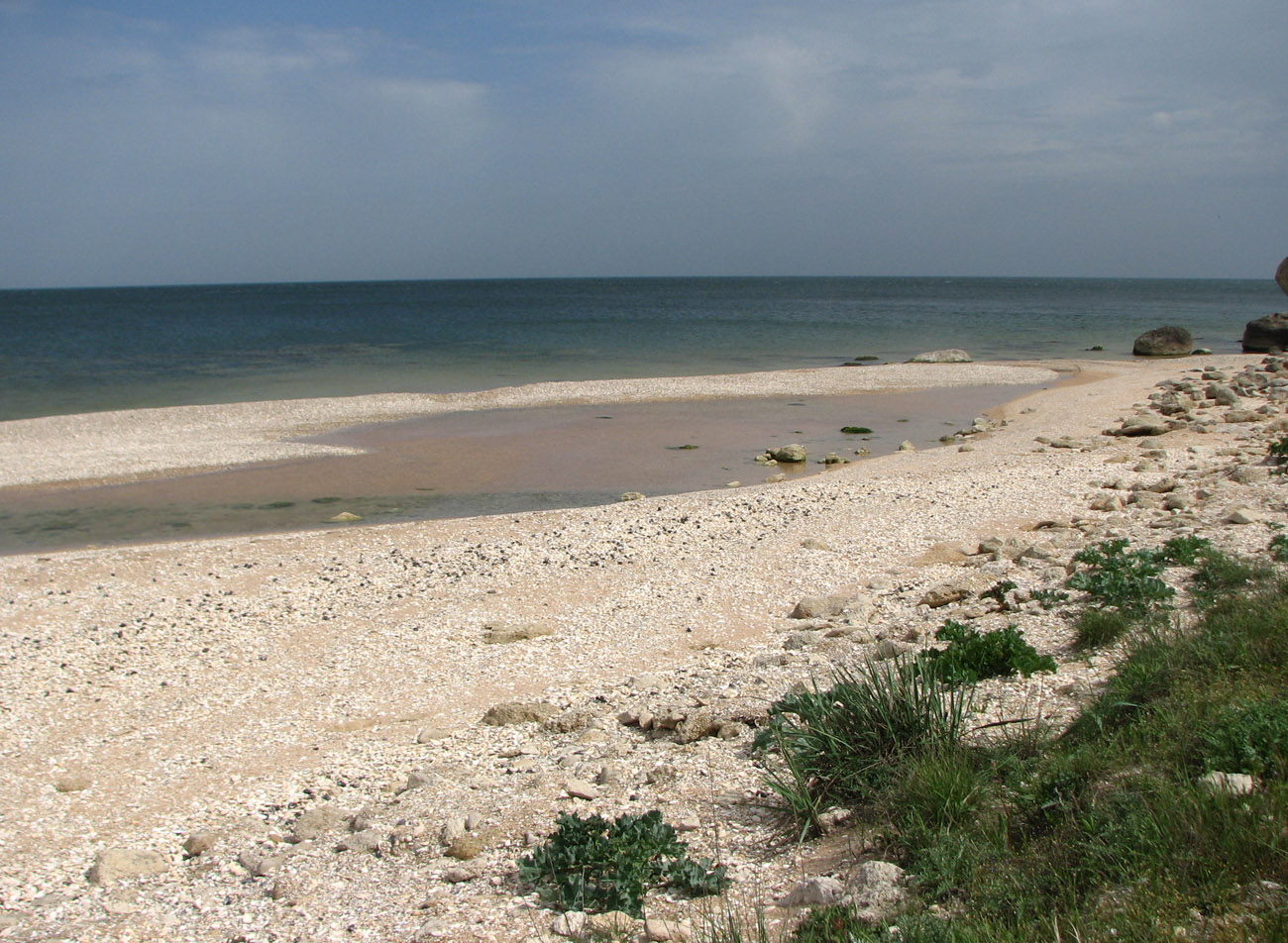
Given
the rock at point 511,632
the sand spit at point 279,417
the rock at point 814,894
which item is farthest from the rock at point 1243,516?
the sand spit at point 279,417

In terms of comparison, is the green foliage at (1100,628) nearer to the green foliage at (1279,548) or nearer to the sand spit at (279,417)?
the green foliage at (1279,548)

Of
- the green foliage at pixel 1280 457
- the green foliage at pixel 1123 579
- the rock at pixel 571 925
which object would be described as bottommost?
the rock at pixel 571 925

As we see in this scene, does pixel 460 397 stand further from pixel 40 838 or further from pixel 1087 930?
pixel 1087 930

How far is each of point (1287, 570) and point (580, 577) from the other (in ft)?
21.4

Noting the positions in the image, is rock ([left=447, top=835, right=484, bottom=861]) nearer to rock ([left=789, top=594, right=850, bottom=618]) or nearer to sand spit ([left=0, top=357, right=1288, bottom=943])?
sand spit ([left=0, top=357, right=1288, bottom=943])

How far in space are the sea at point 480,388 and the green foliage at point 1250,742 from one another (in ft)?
40.7

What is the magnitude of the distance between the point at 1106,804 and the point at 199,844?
4.59m

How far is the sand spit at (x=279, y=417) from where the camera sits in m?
19.8

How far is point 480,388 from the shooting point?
3316 cm

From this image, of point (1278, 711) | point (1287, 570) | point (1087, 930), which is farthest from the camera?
point (1287, 570)

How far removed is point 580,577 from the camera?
1034 cm

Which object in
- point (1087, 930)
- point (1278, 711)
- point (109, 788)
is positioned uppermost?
point (1278, 711)

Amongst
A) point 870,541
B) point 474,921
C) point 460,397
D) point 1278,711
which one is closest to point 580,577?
point 870,541

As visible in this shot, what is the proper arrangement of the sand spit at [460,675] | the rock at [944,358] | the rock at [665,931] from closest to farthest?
the rock at [665,931] → the sand spit at [460,675] → the rock at [944,358]
